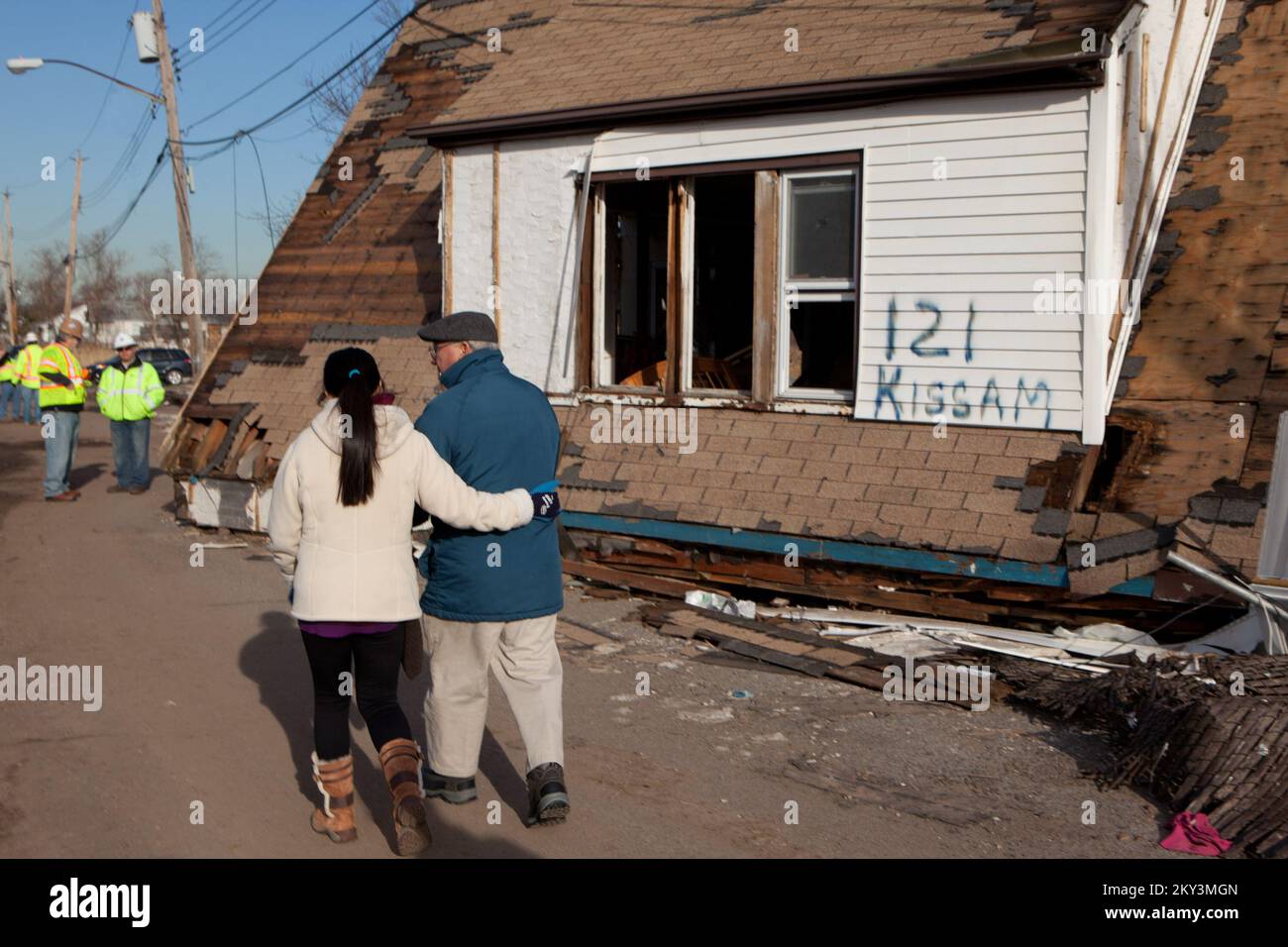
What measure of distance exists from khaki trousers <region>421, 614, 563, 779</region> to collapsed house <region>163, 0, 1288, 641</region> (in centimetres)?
383

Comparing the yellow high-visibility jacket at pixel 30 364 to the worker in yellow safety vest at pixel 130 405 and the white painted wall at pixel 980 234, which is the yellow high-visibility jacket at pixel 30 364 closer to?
the worker in yellow safety vest at pixel 130 405

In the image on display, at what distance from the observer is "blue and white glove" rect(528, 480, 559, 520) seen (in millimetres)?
4828

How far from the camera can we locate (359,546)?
4480 millimetres

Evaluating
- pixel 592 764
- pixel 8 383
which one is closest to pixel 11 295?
pixel 8 383

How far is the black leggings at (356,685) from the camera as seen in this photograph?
14.9 feet


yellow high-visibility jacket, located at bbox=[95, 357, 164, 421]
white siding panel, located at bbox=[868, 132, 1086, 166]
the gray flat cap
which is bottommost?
yellow high-visibility jacket, located at bbox=[95, 357, 164, 421]

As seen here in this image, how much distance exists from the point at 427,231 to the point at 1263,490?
860cm

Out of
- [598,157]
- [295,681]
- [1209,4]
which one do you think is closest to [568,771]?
[295,681]

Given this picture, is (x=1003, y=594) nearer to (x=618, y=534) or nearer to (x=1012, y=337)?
(x=1012, y=337)

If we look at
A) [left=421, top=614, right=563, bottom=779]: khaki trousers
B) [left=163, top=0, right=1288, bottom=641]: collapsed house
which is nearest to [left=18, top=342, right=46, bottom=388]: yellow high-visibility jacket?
[left=163, top=0, right=1288, bottom=641]: collapsed house

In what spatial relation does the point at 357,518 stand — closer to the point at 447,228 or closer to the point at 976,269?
A: the point at 976,269

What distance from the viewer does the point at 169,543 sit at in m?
11.4

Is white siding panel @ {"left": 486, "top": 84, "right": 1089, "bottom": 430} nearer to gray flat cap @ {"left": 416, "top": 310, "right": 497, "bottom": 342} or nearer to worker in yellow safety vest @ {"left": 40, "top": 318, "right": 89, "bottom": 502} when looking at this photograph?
gray flat cap @ {"left": 416, "top": 310, "right": 497, "bottom": 342}

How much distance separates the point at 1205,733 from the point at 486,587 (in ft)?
10.2
